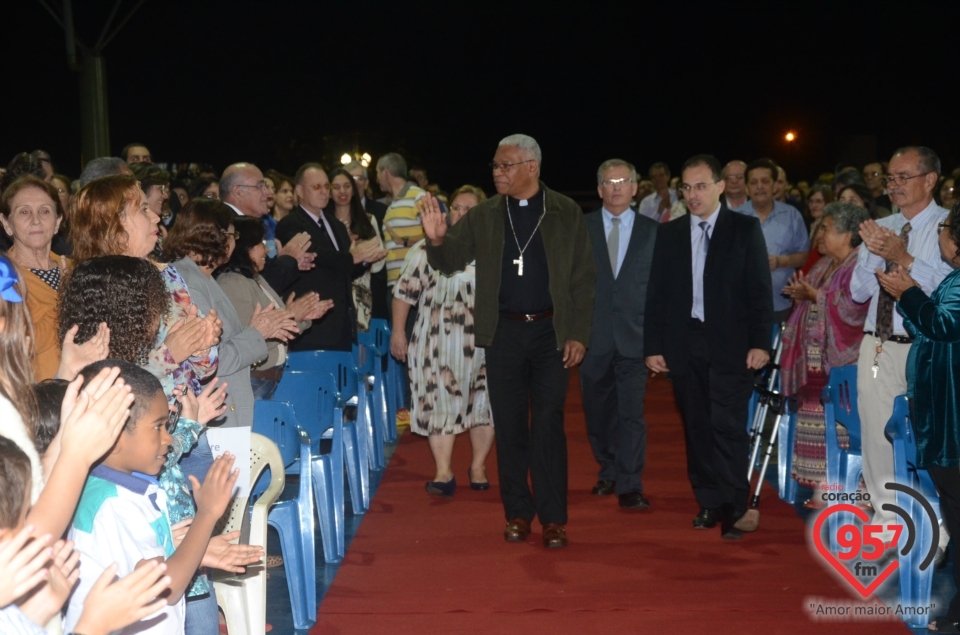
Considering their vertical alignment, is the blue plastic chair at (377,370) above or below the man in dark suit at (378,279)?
below

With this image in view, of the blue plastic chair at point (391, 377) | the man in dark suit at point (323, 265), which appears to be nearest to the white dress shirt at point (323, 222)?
the man in dark suit at point (323, 265)

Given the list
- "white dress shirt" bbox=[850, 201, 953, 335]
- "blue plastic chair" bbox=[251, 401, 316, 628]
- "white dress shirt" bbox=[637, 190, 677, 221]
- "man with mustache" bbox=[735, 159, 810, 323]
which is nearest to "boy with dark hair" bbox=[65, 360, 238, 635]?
"blue plastic chair" bbox=[251, 401, 316, 628]

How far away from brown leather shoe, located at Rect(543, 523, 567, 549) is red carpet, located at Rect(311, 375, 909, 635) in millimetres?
49

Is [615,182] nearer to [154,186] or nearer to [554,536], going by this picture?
[554,536]

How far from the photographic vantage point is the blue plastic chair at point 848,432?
16.1 feet

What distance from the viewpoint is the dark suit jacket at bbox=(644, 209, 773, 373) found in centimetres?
517

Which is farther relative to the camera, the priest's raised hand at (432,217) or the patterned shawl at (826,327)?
the patterned shawl at (826,327)

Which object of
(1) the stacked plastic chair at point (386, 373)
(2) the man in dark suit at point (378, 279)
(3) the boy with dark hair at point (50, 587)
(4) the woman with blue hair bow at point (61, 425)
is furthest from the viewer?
(2) the man in dark suit at point (378, 279)

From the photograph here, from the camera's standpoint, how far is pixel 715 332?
5.18 m

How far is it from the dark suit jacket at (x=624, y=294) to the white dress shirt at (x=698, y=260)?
1.97 ft

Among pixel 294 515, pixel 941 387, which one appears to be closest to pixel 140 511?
pixel 294 515

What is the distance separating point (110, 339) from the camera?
9.36 feet

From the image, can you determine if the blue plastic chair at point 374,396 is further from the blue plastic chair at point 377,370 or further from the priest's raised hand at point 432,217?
the priest's raised hand at point 432,217

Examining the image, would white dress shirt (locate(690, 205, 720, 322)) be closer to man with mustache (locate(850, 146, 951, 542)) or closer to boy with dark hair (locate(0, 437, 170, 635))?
man with mustache (locate(850, 146, 951, 542))
